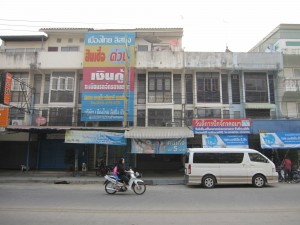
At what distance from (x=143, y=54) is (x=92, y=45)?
14.0ft

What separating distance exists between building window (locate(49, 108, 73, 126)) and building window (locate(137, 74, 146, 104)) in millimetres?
5789

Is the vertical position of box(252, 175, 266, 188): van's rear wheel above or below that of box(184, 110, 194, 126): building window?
below

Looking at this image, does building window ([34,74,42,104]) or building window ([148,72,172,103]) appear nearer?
building window ([148,72,172,103])

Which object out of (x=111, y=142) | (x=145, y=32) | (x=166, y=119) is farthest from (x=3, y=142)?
(x=145, y=32)

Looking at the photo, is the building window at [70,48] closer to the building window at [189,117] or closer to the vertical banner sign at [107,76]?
the vertical banner sign at [107,76]

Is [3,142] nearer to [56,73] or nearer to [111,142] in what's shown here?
[56,73]

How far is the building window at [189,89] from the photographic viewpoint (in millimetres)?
24094

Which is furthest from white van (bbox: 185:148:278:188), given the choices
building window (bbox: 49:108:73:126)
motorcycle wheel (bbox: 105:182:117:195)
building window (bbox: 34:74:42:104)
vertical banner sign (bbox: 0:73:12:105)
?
building window (bbox: 34:74:42:104)

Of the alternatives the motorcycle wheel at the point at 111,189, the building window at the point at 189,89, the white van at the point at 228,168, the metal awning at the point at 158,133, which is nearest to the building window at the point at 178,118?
the building window at the point at 189,89

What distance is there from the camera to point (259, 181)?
1504 cm

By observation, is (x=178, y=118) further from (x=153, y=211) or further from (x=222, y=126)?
(x=153, y=211)

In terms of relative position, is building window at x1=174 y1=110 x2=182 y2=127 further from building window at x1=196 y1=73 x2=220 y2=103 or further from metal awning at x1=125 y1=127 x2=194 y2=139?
metal awning at x1=125 y1=127 x2=194 y2=139

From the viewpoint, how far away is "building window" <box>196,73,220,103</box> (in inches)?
939

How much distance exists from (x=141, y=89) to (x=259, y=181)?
41.4 feet
